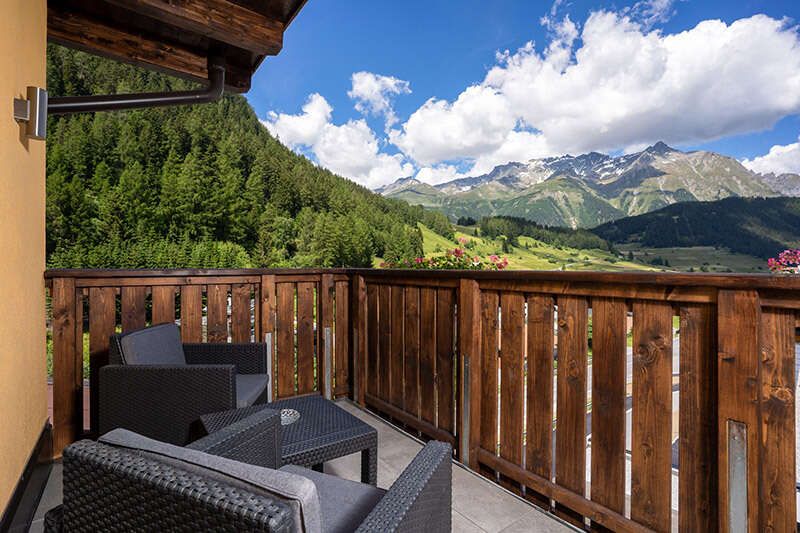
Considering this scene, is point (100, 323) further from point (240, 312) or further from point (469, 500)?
point (469, 500)

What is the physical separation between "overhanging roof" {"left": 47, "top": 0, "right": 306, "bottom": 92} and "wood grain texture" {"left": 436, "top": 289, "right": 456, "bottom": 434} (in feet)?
7.08

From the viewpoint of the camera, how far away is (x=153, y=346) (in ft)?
7.53

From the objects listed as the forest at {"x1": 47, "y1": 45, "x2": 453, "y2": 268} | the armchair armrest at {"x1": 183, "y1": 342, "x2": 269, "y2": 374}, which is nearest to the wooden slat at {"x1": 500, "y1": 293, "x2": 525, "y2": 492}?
the armchair armrest at {"x1": 183, "y1": 342, "x2": 269, "y2": 374}

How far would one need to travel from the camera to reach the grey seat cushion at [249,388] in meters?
2.19

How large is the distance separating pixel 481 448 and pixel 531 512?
402 millimetres

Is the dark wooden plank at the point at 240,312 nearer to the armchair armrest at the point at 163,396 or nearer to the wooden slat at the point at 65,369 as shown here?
the wooden slat at the point at 65,369

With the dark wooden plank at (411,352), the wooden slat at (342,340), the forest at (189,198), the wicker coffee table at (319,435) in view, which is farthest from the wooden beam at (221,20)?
→ the forest at (189,198)

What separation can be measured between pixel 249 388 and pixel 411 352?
102 centimetres

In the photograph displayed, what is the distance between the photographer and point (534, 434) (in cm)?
192

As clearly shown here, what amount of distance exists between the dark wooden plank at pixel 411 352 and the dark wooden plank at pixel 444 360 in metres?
0.22

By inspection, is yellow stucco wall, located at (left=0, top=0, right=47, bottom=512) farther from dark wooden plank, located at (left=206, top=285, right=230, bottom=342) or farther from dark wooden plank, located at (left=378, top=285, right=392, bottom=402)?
dark wooden plank, located at (left=378, top=285, right=392, bottom=402)

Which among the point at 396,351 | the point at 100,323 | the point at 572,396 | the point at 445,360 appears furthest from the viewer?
the point at 396,351

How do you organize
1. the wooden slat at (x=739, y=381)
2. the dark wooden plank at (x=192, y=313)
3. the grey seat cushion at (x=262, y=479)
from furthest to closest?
the dark wooden plank at (x=192, y=313) → the wooden slat at (x=739, y=381) → the grey seat cushion at (x=262, y=479)

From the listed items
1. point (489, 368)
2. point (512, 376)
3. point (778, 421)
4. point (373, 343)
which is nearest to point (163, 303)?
point (373, 343)
